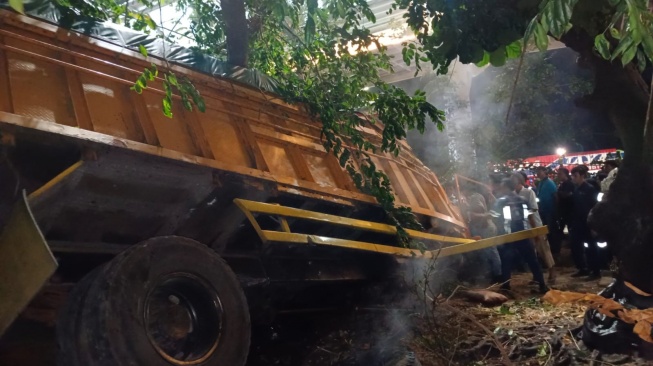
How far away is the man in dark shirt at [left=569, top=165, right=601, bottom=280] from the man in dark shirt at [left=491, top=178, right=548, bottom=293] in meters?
0.74

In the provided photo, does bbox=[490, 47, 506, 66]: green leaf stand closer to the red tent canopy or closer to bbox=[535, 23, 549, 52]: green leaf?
bbox=[535, 23, 549, 52]: green leaf

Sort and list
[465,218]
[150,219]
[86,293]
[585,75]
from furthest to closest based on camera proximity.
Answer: [585,75], [465,218], [150,219], [86,293]

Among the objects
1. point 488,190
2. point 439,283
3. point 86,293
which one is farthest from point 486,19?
point 488,190

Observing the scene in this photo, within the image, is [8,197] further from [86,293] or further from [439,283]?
[439,283]

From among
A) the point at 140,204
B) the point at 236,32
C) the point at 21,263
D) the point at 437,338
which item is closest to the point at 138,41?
the point at 140,204

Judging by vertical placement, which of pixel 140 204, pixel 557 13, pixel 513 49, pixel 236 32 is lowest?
pixel 140 204

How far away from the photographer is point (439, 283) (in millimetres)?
6922

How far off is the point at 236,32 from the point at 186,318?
12.9 feet

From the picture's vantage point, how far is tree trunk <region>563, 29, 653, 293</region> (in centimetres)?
362

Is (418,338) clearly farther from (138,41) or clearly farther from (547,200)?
(547,200)

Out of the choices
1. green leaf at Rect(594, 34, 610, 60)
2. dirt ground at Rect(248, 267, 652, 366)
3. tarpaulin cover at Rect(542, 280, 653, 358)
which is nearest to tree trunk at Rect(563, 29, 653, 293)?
tarpaulin cover at Rect(542, 280, 653, 358)

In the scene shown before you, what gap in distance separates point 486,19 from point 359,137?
228 cm

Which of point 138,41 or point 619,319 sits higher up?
point 138,41

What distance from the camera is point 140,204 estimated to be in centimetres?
368
